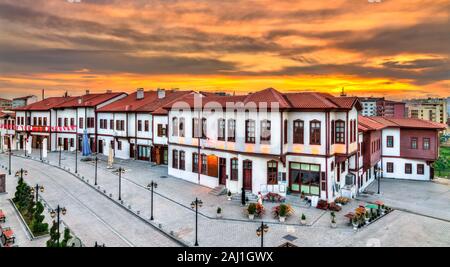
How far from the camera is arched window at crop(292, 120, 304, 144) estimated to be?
76.1ft

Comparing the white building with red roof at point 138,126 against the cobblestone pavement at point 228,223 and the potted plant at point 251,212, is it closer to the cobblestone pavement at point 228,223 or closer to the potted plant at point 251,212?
the cobblestone pavement at point 228,223

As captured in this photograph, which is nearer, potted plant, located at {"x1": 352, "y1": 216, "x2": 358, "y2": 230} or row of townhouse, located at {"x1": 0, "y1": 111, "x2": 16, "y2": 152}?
potted plant, located at {"x1": 352, "y1": 216, "x2": 358, "y2": 230}

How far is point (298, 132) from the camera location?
23328 mm

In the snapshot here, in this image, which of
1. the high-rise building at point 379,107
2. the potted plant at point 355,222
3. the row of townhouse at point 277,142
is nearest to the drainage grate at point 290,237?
the potted plant at point 355,222

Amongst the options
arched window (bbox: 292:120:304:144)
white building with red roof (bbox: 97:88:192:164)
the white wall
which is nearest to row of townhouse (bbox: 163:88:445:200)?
arched window (bbox: 292:120:304:144)

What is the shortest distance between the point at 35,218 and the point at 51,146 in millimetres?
34680

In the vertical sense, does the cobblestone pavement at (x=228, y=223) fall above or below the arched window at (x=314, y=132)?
below

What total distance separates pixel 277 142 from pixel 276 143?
107 mm

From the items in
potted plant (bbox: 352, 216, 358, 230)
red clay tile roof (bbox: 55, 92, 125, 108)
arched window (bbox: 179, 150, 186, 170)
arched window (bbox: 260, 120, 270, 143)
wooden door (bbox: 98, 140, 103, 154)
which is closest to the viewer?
potted plant (bbox: 352, 216, 358, 230)

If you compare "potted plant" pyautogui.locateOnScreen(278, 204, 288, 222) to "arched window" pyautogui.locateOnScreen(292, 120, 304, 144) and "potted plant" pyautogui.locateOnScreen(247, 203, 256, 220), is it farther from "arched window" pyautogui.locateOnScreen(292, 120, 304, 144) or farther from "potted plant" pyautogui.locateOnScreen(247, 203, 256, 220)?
"arched window" pyautogui.locateOnScreen(292, 120, 304, 144)

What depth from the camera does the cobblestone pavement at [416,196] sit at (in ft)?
73.2

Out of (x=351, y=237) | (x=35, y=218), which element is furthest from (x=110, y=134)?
(x=351, y=237)

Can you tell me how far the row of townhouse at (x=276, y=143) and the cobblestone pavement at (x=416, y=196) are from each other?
2.17m

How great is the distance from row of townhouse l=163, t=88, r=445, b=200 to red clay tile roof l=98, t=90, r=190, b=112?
9.73 m
